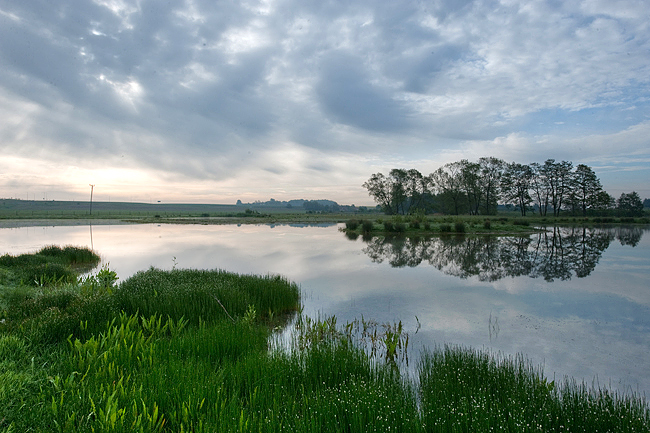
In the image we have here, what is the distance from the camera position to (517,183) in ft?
248

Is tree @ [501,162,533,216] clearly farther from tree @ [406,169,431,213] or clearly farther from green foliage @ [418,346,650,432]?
green foliage @ [418,346,650,432]

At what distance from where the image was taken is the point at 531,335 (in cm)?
716

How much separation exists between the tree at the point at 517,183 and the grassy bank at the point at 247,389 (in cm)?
8005

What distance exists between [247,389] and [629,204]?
10177cm

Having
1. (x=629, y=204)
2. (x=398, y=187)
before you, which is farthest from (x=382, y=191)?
(x=629, y=204)

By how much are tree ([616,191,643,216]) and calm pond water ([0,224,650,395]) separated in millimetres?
69687

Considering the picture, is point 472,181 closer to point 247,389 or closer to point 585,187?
point 585,187

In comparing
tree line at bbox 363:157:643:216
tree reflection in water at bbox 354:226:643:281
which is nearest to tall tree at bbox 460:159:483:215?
tree line at bbox 363:157:643:216

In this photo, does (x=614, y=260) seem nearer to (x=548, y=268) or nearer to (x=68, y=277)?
(x=548, y=268)

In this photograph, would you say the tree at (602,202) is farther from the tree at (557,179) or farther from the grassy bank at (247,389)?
the grassy bank at (247,389)

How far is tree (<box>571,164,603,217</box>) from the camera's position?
69.8m

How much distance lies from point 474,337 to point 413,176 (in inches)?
3225

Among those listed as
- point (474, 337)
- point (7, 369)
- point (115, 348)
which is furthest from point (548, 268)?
point (7, 369)

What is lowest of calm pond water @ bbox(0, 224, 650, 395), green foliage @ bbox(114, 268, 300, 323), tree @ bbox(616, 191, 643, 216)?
calm pond water @ bbox(0, 224, 650, 395)
